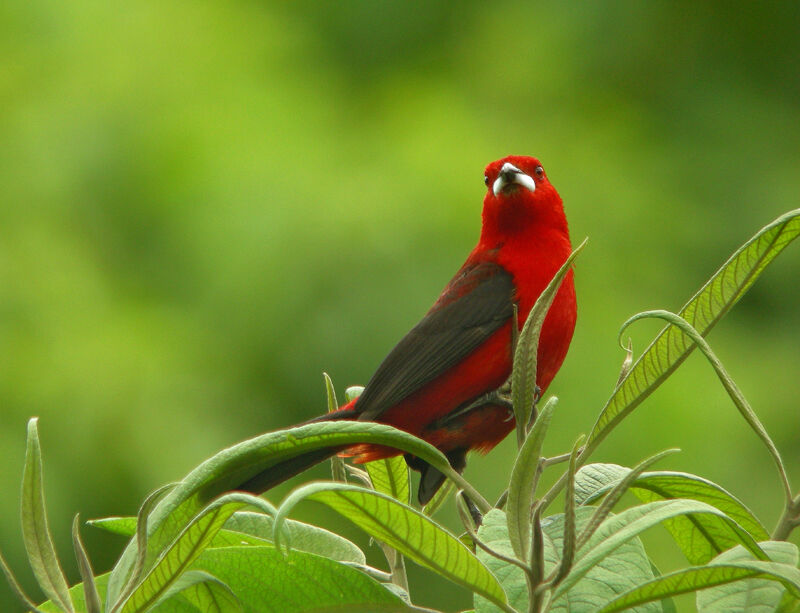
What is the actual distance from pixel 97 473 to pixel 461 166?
7.24ft

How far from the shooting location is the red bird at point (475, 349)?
8.09 feet

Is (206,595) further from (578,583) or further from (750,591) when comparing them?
(750,591)

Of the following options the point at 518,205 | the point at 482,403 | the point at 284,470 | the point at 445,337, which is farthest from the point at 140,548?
the point at 518,205

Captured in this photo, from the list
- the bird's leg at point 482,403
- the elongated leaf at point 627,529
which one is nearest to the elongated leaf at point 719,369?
the elongated leaf at point 627,529

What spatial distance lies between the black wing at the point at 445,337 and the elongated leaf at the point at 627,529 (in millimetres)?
1332

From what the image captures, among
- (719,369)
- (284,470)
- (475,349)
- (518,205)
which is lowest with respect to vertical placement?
(284,470)

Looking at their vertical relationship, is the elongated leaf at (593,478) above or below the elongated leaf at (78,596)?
above

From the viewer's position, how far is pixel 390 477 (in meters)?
1.71

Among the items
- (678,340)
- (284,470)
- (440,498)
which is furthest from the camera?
(284,470)

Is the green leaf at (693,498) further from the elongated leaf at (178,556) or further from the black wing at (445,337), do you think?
the black wing at (445,337)

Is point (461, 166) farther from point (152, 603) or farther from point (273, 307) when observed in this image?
point (152, 603)

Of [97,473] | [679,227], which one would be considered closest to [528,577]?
[97,473]

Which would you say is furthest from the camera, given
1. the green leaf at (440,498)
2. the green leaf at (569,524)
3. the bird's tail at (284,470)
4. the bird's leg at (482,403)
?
the bird's leg at (482,403)

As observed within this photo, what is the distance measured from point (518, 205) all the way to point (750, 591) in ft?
6.25
